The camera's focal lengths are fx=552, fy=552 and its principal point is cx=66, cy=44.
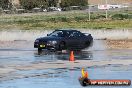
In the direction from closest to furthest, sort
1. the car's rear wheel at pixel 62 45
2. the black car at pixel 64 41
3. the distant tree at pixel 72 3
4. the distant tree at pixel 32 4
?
the black car at pixel 64 41 < the car's rear wheel at pixel 62 45 < the distant tree at pixel 32 4 < the distant tree at pixel 72 3

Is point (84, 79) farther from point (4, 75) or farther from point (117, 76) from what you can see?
point (4, 75)

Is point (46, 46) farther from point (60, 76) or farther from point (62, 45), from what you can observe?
point (60, 76)

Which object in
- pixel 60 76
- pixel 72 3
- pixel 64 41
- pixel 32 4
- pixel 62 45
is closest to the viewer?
pixel 60 76

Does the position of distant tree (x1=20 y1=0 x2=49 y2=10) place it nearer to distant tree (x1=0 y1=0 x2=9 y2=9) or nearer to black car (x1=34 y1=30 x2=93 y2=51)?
distant tree (x1=0 y1=0 x2=9 y2=9)

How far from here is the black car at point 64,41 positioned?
3394cm

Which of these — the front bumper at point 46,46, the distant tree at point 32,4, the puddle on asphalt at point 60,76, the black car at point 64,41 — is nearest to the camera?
the puddle on asphalt at point 60,76

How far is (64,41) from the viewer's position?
34.9 m

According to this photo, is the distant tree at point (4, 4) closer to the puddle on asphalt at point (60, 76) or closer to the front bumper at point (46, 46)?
the front bumper at point (46, 46)

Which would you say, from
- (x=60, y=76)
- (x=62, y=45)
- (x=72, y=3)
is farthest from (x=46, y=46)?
(x=72, y=3)

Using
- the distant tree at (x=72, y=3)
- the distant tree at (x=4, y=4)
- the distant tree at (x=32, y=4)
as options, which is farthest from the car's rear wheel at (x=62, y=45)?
the distant tree at (x=72, y=3)

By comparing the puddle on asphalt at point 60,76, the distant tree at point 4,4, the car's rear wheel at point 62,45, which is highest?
the puddle on asphalt at point 60,76

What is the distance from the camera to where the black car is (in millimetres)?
33938

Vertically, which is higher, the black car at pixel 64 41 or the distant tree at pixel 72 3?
the black car at pixel 64 41

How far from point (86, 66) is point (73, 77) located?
4.62 meters
